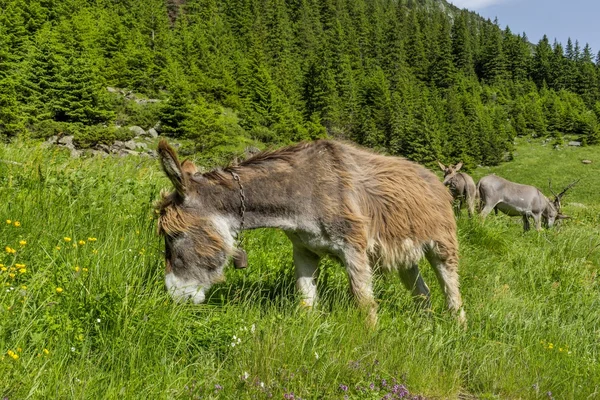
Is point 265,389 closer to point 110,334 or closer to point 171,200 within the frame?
point 110,334

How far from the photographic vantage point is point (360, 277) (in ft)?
12.3

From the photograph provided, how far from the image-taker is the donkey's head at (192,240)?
3.60 meters

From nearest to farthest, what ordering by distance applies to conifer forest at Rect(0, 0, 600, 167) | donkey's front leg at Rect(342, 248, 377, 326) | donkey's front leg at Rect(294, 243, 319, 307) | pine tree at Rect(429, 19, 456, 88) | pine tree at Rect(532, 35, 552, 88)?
donkey's front leg at Rect(342, 248, 377, 326), donkey's front leg at Rect(294, 243, 319, 307), conifer forest at Rect(0, 0, 600, 167), pine tree at Rect(429, 19, 456, 88), pine tree at Rect(532, 35, 552, 88)

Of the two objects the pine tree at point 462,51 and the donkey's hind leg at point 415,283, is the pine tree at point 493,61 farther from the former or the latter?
the donkey's hind leg at point 415,283

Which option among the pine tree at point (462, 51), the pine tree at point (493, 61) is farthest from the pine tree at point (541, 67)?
the pine tree at point (462, 51)

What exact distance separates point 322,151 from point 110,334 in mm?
2282

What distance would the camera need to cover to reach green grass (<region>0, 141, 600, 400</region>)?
2.59 m

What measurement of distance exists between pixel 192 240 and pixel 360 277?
138 cm

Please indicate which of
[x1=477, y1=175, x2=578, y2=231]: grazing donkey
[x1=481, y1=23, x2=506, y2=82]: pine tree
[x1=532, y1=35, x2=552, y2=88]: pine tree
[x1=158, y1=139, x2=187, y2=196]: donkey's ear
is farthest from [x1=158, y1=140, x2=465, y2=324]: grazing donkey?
[x1=532, y1=35, x2=552, y2=88]: pine tree

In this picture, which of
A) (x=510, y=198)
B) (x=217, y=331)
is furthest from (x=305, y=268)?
(x=510, y=198)

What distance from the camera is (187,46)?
72562mm

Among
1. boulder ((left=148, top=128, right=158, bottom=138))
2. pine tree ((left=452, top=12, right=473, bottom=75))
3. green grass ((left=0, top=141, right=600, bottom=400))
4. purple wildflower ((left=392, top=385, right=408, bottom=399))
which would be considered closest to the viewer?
green grass ((left=0, top=141, right=600, bottom=400))

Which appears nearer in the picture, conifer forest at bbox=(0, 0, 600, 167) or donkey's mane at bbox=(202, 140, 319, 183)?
donkey's mane at bbox=(202, 140, 319, 183)

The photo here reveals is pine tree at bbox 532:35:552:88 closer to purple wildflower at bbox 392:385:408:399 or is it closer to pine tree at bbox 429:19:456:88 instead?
pine tree at bbox 429:19:456:88
